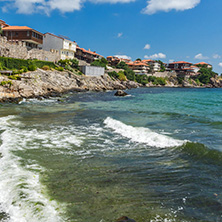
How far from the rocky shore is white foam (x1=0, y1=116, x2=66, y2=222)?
27.6 m

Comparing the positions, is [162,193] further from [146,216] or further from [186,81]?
[186,81]

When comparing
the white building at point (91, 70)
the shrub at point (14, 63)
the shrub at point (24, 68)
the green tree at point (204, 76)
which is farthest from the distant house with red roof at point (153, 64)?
the shrub at point (24, 68)

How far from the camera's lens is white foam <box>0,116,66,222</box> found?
18.9ft

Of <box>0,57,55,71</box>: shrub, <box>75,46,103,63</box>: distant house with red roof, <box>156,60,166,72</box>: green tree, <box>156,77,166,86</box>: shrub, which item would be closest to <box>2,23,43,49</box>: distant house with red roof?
<box>0,57,55,71</box>: shrub

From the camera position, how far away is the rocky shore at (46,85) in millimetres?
36856

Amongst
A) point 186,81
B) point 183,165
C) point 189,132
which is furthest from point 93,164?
point 186,81

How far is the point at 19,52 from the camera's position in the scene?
58125mm

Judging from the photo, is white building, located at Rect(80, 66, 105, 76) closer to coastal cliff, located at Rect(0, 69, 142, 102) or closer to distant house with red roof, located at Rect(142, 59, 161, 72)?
coastal cliff, located at Rect(0, 69, 142, 102)

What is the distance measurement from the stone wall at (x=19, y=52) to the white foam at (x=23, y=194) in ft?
170

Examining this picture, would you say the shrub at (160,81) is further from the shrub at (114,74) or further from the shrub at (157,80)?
the shrub at (114,74)

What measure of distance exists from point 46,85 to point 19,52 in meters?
17.6

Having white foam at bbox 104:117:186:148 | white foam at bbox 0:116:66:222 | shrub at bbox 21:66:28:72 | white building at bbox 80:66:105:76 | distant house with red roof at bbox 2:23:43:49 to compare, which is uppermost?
distant house with red roof at bbox 2:23:43:49

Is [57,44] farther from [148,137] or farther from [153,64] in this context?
[153,64]

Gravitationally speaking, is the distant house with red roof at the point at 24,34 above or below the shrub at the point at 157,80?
above
